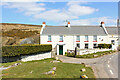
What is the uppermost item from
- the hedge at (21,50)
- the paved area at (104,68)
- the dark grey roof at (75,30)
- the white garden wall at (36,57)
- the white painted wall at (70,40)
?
the dark grey roof at (75,30)

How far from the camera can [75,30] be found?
3591 centimetres

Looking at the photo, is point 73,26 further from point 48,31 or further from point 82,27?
point 48,31

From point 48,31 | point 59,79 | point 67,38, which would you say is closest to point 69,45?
point 67,38

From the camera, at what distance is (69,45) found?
109 ft

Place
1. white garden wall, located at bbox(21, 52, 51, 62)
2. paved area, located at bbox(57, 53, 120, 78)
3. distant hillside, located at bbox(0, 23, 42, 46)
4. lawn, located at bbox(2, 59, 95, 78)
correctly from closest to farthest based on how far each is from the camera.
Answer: lawn, located at bbox(2, 59, 95, 78) < paved area, located at bbox(57, 53, 120, 78) < white garden wall, located at bbox(21, 52, 51, 62) < distant hillside, located at bbox(0, 23, 42, 46)

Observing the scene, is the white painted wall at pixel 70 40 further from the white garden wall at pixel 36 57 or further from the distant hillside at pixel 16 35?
the distant hillside at pixel 16 35

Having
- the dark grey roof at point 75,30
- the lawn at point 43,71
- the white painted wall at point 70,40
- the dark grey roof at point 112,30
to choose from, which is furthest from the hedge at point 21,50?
the dark grey roof at point 112,30

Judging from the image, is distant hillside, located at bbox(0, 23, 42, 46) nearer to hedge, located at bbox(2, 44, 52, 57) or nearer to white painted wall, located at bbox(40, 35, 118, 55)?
white painted wall, located at bbox(40, 35, 118, 55)

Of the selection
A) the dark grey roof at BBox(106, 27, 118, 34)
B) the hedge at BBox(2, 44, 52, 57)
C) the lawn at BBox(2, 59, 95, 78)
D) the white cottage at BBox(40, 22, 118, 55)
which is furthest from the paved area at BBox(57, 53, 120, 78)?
the dark grey roof at BBox(106, 27, 118, 34)

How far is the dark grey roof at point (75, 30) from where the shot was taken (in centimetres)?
3420

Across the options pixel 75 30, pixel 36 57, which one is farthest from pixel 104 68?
pixel 75 30

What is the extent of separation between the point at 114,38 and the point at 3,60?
97.2ft

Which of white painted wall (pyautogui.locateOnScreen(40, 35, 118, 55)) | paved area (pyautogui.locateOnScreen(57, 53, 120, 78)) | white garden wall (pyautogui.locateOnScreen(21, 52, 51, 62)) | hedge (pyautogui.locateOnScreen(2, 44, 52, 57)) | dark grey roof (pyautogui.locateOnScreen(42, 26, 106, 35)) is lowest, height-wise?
paved area (pyautogui.locateOnScreen(57, 53, 120, 78))

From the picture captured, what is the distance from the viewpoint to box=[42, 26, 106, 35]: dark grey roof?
112 feet
